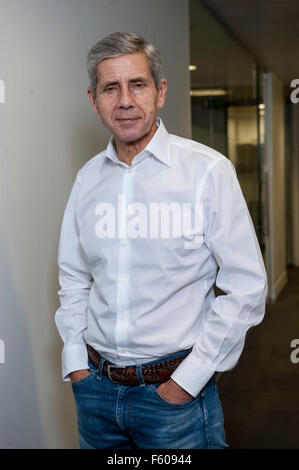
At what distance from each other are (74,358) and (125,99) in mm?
699

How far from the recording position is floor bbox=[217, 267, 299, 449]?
278 centimetres

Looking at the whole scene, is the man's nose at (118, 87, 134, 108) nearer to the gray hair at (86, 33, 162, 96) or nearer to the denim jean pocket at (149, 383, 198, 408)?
the gray hair at (86, 33, 162, 96)

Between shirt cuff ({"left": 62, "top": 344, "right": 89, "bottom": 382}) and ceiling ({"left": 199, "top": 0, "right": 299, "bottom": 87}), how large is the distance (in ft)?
6.36

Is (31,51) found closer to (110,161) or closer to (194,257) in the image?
(110,161)

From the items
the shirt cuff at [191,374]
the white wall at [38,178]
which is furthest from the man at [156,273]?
the white wall at [38,178]

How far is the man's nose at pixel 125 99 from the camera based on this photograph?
1456 millimetres

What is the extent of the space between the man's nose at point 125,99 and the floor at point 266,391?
5.03 ft

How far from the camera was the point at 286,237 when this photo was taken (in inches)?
218


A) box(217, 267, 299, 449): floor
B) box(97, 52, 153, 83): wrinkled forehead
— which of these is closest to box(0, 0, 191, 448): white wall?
box(97, 52, 153, 83): wrinkled forehead

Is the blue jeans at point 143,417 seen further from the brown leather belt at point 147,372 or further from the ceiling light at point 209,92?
the ceiling light at point 209,92

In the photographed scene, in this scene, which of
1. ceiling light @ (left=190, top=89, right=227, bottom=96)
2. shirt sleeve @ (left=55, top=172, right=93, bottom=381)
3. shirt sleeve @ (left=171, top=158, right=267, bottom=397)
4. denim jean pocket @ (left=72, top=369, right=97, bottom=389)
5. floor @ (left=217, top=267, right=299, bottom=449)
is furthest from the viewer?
ceiling light @ (left=190, top=89, right=227, bottom=96)

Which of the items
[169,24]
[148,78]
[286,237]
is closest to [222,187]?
[148,78]

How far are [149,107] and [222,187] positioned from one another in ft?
0.92

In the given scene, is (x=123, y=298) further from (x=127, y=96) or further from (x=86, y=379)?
(x=127, y=96)
